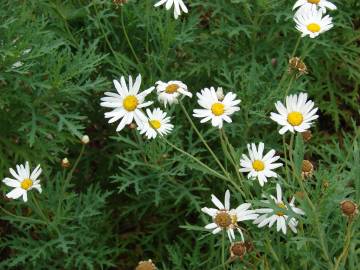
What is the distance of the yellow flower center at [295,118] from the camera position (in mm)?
1964

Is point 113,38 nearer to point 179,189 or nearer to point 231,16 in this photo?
point 231,16

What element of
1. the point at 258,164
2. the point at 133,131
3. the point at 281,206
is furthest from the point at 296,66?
the point at 133,131

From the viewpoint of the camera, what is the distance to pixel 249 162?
2.11 m

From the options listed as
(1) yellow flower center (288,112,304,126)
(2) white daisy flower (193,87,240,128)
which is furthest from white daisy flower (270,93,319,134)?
(2) white daisy flower (193,87,240,128)

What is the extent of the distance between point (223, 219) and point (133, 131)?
33.3 inches

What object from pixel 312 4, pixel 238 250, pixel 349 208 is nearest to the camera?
pixel 349 208

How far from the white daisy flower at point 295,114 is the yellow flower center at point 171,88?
0.33 m

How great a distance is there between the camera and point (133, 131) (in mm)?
2645

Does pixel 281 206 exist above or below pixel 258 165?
below

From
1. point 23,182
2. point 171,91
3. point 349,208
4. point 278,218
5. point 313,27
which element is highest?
point 313,27

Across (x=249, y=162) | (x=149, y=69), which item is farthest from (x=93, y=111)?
(x=249, y=162)

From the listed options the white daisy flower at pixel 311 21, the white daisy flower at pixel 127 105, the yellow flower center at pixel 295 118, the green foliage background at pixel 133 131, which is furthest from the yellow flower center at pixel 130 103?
the white daisy flower at pixel 311 21

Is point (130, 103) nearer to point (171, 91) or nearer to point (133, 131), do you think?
point (171, 91)

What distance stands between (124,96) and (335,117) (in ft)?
5.28
